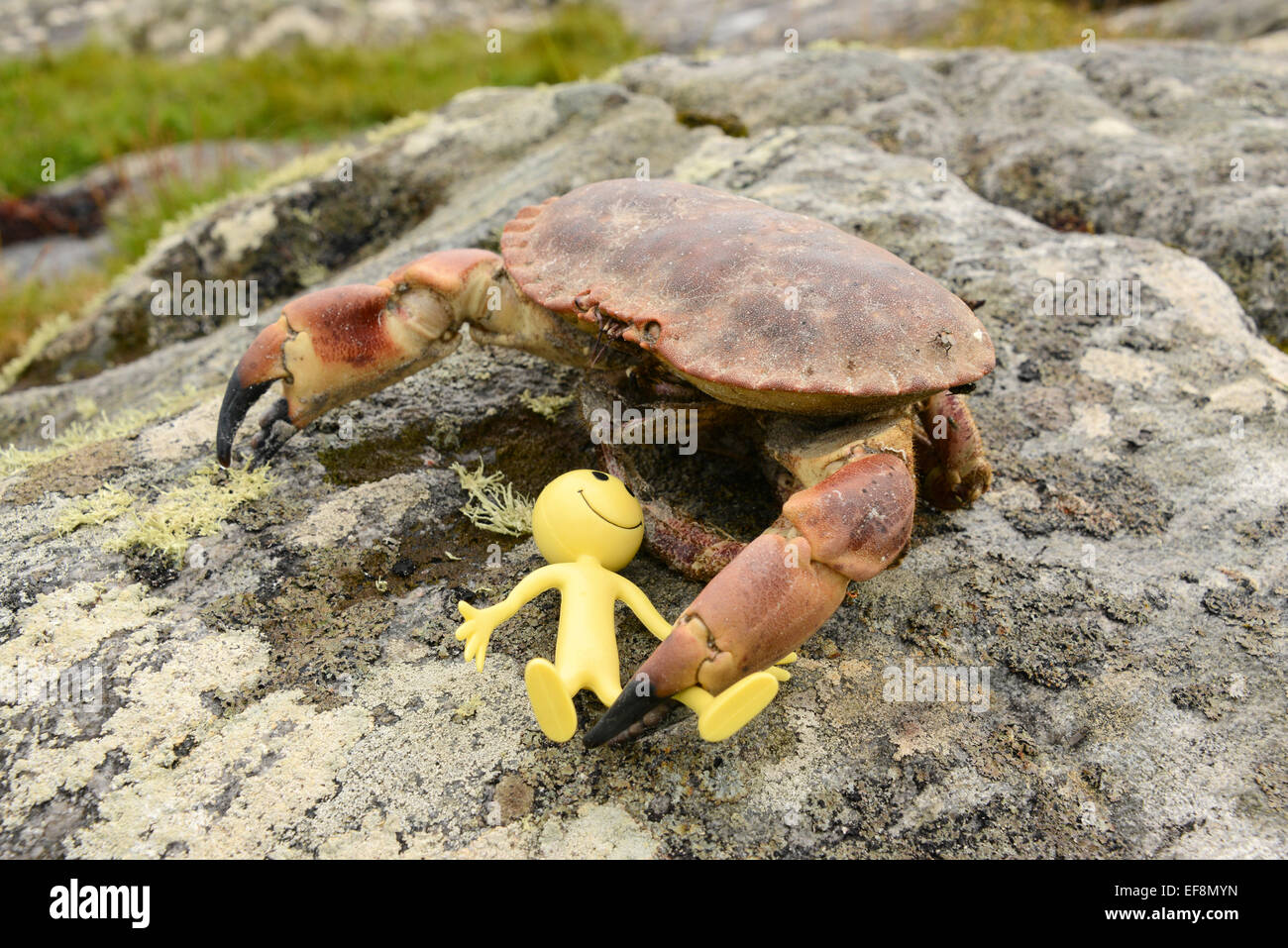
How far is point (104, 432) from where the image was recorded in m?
3.35

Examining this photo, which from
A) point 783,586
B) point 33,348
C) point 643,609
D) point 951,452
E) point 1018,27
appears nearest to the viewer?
point 783,586

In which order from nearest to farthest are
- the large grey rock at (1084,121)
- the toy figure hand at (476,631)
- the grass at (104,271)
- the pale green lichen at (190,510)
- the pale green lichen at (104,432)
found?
the toy figure hand at (476,631) < the pale green lichen at (190,510) < the pale green lichen at (104,432) < the large grey rock at (1084,121) < the grass at (104,271)

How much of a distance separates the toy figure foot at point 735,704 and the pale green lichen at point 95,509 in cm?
209

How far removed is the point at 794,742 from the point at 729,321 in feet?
3.54


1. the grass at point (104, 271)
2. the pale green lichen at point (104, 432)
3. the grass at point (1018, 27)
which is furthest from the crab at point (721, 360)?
the grass at point (1018, 27)

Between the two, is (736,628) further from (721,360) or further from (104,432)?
(104,432)

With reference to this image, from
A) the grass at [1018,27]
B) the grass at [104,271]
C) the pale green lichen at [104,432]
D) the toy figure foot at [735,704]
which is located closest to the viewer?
the toy figure foot at [735,704]

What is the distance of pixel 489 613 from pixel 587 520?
344 mm

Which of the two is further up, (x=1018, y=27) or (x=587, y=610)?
(x=1018, y=27)

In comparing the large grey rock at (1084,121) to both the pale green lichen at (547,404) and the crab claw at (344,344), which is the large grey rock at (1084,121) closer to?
the pale green lichen at (547,404)

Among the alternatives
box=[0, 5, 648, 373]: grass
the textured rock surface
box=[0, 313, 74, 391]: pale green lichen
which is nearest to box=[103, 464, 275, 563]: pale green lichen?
the textured rock surface

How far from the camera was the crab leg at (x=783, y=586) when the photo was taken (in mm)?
1863

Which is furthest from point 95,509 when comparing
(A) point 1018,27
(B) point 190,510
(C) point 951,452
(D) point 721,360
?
(A) point 1018,27
